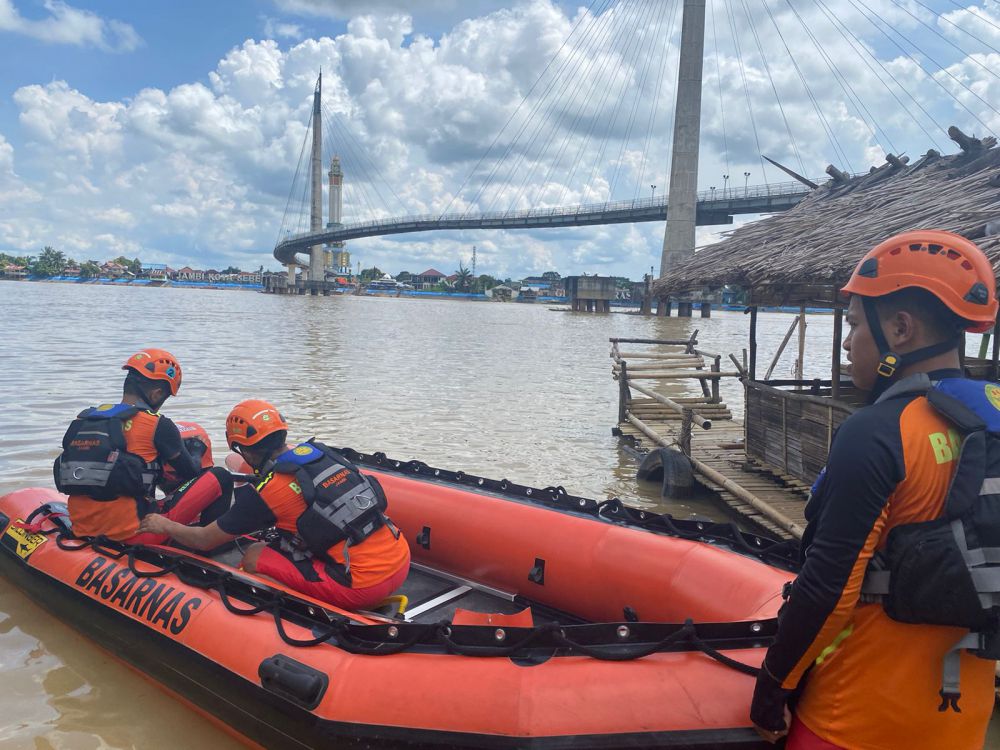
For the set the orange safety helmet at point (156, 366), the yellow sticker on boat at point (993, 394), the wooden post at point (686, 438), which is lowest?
the wooden post at point (686, 438)

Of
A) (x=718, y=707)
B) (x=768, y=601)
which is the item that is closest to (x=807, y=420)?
(x=768, y=601)

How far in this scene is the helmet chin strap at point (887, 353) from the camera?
1.39 meters

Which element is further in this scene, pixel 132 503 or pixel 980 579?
pixel 132 503

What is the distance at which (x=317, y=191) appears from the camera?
68375 mm

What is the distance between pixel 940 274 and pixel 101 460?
345 cm

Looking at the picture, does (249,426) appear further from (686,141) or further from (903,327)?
(686,141)

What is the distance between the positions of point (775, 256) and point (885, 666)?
5.03 m

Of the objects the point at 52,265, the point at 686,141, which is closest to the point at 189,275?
the point at 52,265

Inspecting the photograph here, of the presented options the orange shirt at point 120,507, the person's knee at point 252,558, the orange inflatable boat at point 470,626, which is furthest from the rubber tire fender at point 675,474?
the orange shirt at point 120,507

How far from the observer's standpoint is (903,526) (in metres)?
1.34

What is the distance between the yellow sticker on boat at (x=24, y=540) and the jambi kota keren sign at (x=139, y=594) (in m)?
0.56

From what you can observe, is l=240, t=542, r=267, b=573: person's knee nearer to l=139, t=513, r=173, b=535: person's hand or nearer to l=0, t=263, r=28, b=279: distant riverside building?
l=139, t=513, r=173, b=535: person's hand

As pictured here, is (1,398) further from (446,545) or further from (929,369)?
(929,369)

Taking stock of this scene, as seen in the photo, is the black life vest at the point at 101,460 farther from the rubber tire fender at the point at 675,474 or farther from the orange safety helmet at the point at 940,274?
the rubber tire fender at the point at 675,474
